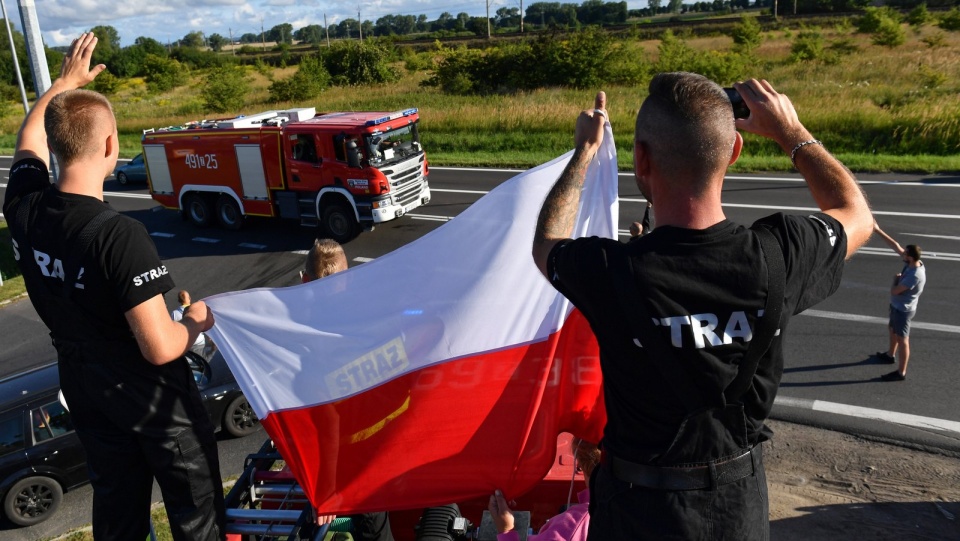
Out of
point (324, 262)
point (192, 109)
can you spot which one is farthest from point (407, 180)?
point (192, 109)

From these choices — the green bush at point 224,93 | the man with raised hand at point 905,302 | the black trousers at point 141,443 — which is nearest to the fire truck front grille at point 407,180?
the man with raised hand at point 905,302

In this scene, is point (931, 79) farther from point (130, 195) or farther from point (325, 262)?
point (325, 262)

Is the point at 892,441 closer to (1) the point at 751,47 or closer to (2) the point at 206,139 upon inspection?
(2) the point at 206,139

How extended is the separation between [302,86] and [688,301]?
45.5m

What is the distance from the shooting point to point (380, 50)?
51.3 meters

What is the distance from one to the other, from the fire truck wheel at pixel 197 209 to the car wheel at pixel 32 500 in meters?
12.2

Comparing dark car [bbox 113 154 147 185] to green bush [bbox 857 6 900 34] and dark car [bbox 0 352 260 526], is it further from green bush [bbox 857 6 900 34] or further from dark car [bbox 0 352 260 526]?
green bush [bbox 857 6 900 34]

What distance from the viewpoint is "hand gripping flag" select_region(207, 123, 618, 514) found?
3238 millimetres

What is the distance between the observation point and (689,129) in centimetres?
198

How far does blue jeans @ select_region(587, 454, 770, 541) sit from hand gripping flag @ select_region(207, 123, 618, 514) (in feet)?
3.43

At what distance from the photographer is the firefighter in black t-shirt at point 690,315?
197cm

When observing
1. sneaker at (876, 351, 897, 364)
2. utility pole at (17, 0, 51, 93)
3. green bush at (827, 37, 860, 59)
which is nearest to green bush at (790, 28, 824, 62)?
green bush at (827, 37, 860, 59)

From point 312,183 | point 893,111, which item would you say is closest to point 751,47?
point 893,111

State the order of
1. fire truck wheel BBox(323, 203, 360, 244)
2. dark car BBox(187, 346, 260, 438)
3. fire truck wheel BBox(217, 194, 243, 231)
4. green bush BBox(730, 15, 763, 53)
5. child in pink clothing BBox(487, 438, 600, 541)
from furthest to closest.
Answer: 1. green bush BBox(730, 15, 763, 53)
2. fire truck wheel BBox(217, 194, 243, 231)
3. fire truck wheel BBox(323, 203, 360, 244)
4. dark car BBox(187, 346, 260, 438)
5. child in pink clothing BBox(487, 438, 600, 541)
